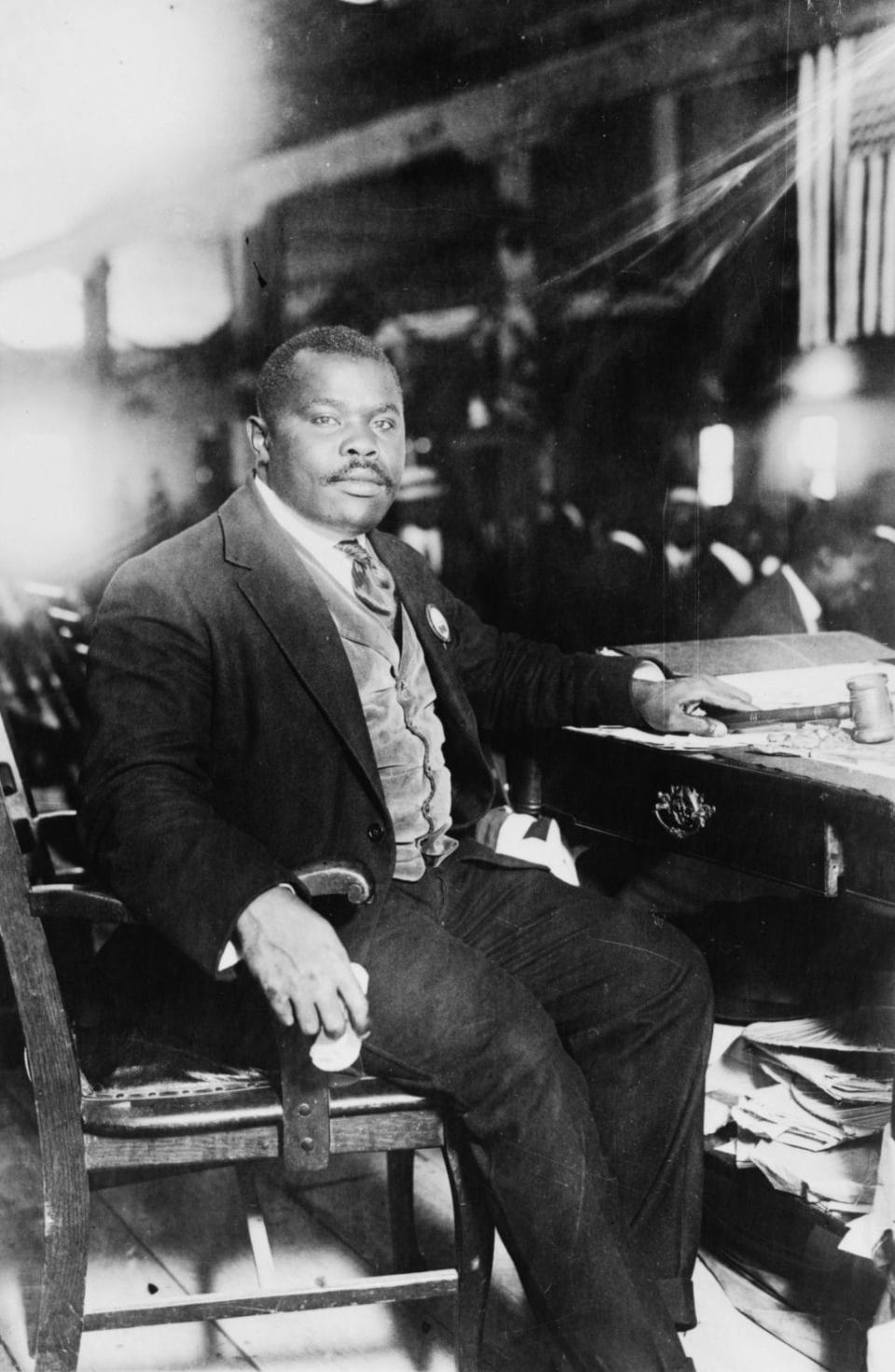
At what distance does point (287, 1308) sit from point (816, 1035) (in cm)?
96

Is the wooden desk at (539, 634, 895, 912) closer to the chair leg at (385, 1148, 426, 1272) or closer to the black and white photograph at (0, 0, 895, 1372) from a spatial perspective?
the black and white photograph at (0, 0, 895, 1372)

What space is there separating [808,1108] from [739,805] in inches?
20.7

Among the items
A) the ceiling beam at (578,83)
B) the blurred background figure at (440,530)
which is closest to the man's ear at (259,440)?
the ceiling beam at (578,83)

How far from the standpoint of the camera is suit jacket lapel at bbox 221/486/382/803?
1.77m

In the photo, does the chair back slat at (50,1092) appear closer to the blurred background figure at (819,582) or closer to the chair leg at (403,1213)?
the chair leg at (403,1213)

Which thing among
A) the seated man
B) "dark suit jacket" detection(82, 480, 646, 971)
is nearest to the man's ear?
the seated man

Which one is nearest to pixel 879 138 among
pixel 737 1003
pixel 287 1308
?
pixel 737 1003

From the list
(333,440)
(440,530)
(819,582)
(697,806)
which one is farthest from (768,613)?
(333,440)

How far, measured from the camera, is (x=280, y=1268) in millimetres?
2074

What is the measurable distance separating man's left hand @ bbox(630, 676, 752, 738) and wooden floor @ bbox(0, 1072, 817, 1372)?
91cm

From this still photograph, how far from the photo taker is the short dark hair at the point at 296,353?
1.93 meters

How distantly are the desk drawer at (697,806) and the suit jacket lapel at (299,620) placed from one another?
0.49m

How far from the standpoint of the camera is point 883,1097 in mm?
1894

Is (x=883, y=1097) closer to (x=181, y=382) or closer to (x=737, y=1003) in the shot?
(x=737, y=1003)
